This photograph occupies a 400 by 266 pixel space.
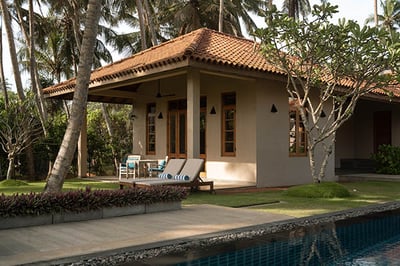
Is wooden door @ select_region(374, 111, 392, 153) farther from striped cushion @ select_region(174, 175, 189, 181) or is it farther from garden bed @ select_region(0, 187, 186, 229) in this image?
garden bed @ select_region(0, 187, 186, 229)

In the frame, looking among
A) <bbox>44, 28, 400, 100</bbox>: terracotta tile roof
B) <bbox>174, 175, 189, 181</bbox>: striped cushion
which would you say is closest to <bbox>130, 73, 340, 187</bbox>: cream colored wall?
<bbox>44, 28, 400, 100</bbox>: terracotta tile roof

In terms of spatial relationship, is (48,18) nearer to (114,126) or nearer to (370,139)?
(114,126)

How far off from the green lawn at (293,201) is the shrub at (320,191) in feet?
0.81

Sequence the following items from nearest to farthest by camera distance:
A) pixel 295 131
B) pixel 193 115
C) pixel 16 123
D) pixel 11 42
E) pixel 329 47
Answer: pixel 329 47 < pixel 193 115 < pixel 16 123 < pixel 295 131 < pixel 11 42

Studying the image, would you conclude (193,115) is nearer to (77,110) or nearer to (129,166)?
(77,110)

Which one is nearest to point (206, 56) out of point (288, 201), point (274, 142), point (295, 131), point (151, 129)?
point (288, 201)

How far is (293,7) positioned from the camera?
3275cm

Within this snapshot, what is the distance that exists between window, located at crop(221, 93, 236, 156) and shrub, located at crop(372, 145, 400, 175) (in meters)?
8.09

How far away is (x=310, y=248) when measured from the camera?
245 inches

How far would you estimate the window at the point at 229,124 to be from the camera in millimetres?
14797

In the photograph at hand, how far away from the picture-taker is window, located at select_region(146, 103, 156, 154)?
1817 cm

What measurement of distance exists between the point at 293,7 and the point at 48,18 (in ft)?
58.0

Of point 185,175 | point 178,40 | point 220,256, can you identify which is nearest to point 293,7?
point 178,40

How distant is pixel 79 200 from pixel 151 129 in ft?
35.5
